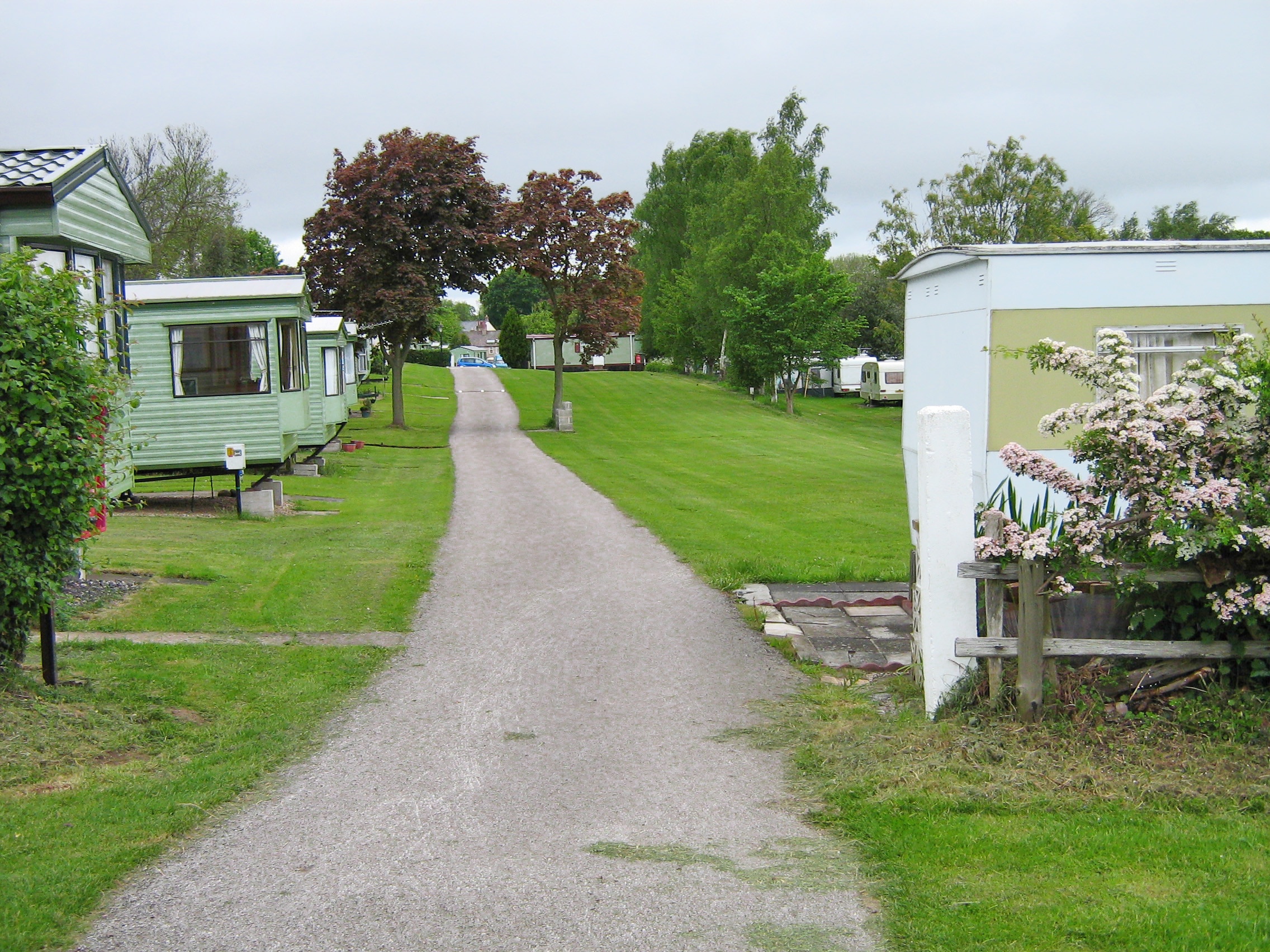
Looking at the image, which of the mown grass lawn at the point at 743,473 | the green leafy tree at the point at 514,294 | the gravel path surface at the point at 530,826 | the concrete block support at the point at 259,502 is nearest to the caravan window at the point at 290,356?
the concrete block support at the point at 259,502

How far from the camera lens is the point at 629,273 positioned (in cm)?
3425

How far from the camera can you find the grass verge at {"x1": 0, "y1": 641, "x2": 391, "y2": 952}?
4523mm

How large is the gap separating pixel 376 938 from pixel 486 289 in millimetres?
31970

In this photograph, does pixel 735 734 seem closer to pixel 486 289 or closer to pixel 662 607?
pixel 662 607

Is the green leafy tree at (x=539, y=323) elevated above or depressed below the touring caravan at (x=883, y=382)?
above

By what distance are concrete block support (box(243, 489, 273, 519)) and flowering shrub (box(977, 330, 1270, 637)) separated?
42.4 ft

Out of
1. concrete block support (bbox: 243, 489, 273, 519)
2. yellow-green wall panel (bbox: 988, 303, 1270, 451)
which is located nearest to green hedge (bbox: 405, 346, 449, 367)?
concrete block support (bbox: 243, 489, 273, 519)

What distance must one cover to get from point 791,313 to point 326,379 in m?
20.8

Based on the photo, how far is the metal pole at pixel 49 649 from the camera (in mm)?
6832

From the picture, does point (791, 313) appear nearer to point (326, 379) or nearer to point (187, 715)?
point (326, 379)

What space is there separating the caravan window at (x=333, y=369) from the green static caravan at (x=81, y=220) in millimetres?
12407

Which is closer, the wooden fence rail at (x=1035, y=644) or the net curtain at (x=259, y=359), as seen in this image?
the wooden fence rail at (x=1035, y=644)

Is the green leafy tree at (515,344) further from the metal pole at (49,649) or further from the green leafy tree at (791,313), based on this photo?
the metal pole at (49,649)

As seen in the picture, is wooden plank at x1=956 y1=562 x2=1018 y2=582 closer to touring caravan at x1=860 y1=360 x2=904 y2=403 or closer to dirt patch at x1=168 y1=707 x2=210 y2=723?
dirt patch at x1=168 y1=707 x2=210 y2=723
